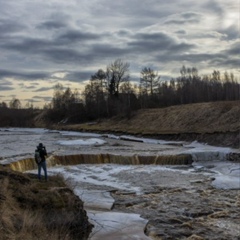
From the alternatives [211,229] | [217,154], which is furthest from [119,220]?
[217,154]

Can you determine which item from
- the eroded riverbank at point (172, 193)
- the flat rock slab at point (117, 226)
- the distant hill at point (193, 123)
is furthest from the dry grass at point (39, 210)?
the distant hill at point (193, 123)

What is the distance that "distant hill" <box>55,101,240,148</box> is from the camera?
4211 cm

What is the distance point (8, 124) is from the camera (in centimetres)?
10512

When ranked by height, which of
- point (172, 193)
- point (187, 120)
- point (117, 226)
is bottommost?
point (172, 193)

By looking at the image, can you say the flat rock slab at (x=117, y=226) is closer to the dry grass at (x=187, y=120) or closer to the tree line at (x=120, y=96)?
the dry grass at (x=187, y=120)

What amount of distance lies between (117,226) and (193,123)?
4237 cm

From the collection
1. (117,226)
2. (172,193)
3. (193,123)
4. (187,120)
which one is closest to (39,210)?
(117,226)

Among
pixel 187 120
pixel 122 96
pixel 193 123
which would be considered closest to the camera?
pixel 193 123

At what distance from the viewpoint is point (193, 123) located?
52.9 m

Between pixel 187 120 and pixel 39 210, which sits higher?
pixel 187 120

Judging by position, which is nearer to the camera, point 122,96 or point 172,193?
A: point 172,193

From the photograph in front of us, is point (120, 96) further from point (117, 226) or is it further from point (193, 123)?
point (117, 226)

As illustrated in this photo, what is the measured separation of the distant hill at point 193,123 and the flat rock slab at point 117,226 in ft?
88.4

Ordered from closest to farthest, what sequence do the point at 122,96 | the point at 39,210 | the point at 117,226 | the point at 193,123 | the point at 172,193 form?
the point at 39,210
the point at 117,226
the point at 172,193
the point at 193,123
the point at 122,96
